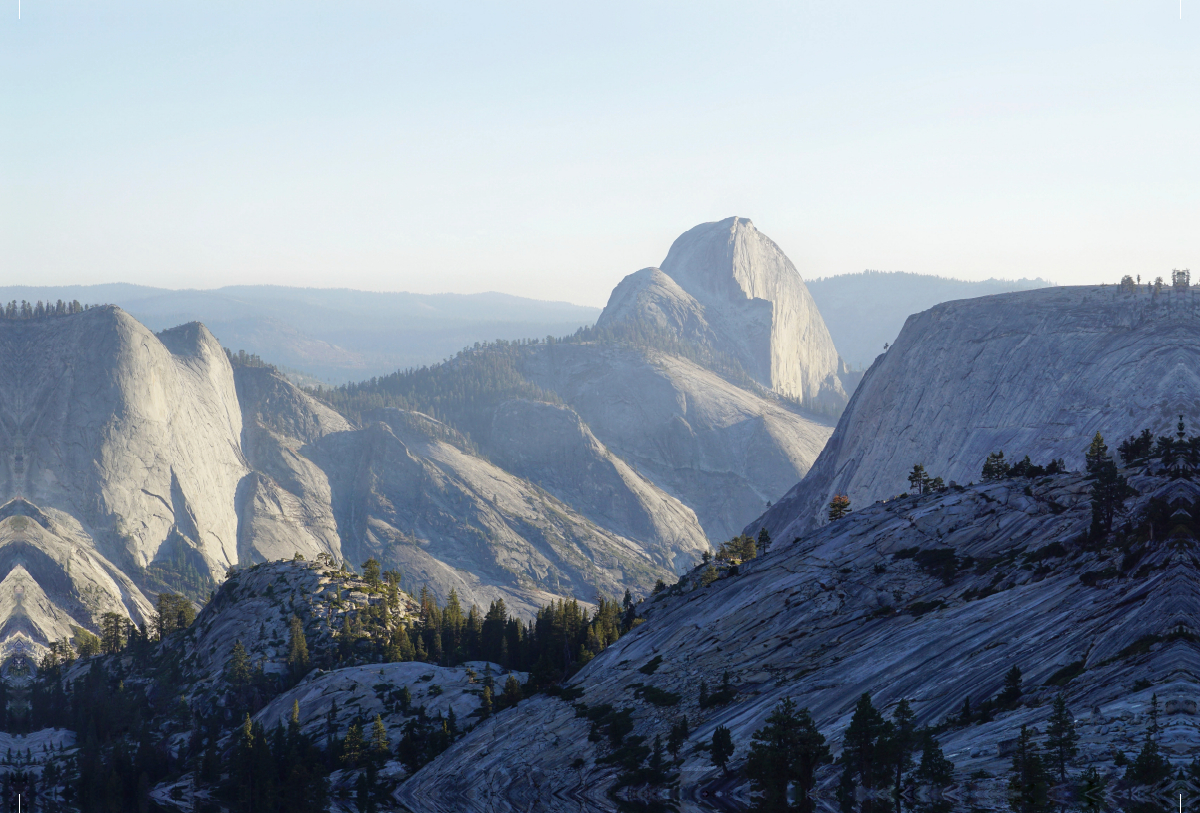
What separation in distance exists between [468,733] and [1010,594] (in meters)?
63.4

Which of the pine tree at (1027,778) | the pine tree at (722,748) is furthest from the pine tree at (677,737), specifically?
the pine tree at (1027,778)

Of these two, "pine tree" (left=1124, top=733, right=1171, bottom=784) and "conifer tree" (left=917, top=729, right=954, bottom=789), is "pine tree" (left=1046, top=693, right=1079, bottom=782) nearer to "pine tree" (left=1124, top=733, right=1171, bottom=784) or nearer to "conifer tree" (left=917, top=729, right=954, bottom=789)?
"pine tree" (left=1124, top=733, right=1171, bottom=784)

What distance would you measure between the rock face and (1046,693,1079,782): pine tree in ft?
330

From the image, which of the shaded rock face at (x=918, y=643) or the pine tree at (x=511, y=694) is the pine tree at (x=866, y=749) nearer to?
the shaded rock face at (x=918, y=643)

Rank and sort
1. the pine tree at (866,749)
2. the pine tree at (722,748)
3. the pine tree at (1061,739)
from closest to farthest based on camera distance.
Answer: the pine tree at (1061,739), the pine tree at (866,749), the pine tree at (722,748)

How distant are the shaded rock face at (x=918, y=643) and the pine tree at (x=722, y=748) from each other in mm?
1666

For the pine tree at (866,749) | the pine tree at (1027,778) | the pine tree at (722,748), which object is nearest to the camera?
the pine tree at (1027,778)

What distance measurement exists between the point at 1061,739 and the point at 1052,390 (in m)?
127

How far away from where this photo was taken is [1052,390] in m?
176

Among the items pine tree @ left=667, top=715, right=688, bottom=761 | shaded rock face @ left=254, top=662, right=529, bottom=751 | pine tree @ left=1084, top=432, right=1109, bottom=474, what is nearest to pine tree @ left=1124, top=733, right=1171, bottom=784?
pine tree @ left=667, top=715, right=688, bottom=761

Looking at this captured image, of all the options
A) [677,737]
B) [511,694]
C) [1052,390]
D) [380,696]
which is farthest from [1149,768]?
[1052,390]

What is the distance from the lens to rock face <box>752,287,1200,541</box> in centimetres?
16025

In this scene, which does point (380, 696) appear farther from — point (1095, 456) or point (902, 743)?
point (1095, 456)

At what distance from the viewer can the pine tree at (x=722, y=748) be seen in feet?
279
